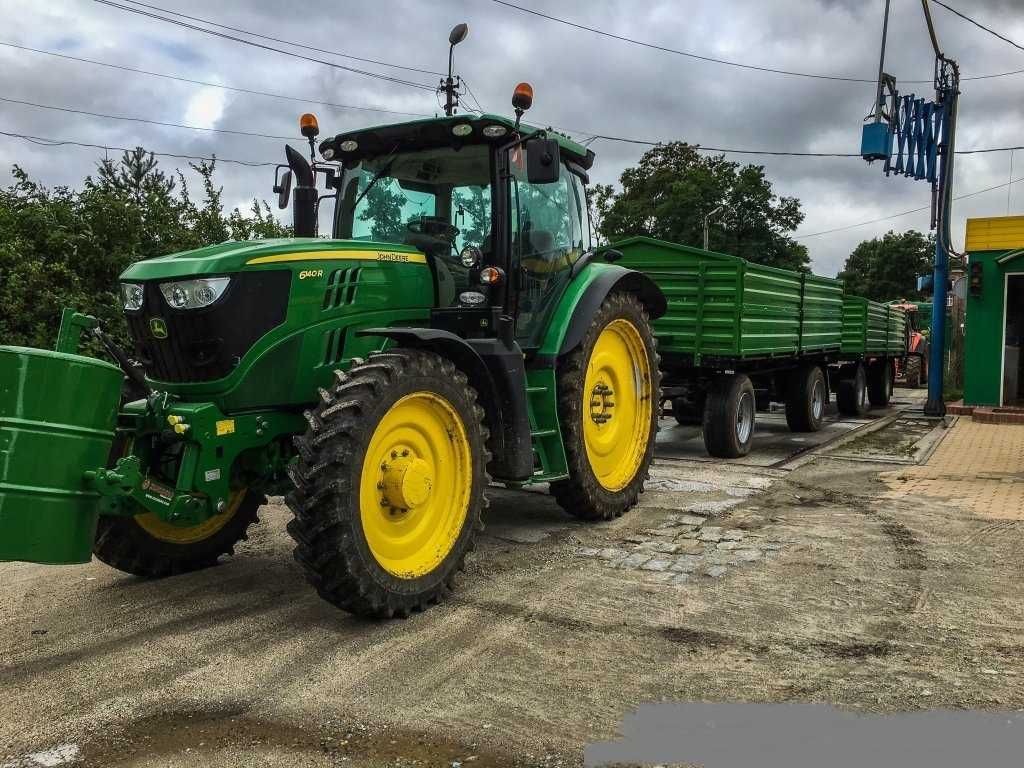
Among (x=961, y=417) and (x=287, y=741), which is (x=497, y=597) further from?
(x=961, y=417)

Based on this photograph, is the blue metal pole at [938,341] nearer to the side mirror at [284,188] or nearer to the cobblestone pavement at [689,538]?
the cobblestone pavement at [689,538]

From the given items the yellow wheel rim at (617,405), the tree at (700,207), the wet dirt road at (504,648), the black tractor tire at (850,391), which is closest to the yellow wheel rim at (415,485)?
the wet dirt road at (504,648)

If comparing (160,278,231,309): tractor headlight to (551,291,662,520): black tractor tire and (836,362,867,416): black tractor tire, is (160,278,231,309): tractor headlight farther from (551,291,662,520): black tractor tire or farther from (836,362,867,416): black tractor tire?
(836,362,867,416): black tractor tire

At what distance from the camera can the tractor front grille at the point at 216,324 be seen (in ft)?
13.8

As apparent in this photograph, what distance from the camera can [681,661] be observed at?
380 cm

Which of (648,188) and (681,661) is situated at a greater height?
(648,188)

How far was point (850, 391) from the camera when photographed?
50.3 ft

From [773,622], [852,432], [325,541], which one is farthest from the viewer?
[852,432]

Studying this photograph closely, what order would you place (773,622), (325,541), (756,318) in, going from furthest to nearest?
(756,318) → (773,622) → (325,541)

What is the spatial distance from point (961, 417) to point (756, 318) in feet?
24.8

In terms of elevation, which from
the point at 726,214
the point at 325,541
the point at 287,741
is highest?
the point at 726,214

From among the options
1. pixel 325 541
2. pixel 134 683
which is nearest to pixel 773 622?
pixel 325 541

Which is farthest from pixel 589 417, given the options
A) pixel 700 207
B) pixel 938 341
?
pixel 700 207

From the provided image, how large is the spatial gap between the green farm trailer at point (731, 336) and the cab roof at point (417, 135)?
340cm
